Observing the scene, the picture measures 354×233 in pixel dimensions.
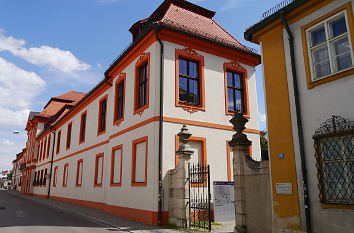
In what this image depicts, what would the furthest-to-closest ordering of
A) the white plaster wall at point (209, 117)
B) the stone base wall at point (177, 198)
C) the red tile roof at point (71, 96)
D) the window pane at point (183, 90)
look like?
the red tile roof at point (71, 96), the window pane at point (183, 90), the white plaster wall at point (209, 117), the stone base wall at point (177, 198)

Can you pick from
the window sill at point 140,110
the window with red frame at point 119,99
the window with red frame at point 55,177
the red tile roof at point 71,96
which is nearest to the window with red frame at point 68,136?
the window with red frame at point 55,177

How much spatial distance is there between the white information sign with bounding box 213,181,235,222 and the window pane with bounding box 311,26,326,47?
20.9 feet

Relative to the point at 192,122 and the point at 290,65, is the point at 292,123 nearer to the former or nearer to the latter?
the point at 290,65

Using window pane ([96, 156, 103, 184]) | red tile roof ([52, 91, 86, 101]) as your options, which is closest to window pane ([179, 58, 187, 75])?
window pane ([96, 156, 103, 184])

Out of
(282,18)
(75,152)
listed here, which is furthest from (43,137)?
(282,18)

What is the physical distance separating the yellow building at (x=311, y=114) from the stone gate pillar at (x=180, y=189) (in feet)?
12.0

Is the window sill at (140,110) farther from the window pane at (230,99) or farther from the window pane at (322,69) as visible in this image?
the window pane at (322,69)

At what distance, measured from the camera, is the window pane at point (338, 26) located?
701cm

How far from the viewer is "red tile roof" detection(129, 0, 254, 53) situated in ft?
47.4

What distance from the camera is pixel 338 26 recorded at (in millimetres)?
7137

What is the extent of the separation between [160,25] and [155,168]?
6134 mm

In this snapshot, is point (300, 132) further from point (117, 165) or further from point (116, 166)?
point (116, 166)

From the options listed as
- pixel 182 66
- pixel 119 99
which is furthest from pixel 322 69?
pixel 119 99

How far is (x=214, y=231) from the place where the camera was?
32.2 ft
